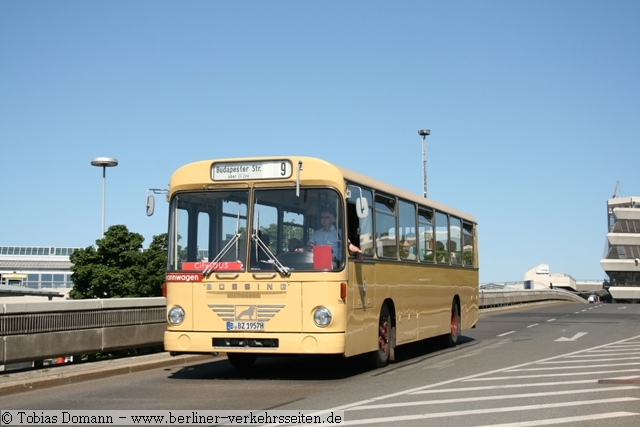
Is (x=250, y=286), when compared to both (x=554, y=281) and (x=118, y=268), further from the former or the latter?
(x=554, y=281)

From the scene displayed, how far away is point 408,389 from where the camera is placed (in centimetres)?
1195

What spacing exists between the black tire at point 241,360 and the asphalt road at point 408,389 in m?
0.18

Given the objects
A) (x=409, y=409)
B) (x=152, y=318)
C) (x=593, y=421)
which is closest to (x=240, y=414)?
(x=409, y=409)

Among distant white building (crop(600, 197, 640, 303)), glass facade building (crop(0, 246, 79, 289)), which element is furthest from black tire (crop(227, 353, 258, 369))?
distant white building (crop(600, 197, 640, 303))

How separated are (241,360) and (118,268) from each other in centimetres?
3215

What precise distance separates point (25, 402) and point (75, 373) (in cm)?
235

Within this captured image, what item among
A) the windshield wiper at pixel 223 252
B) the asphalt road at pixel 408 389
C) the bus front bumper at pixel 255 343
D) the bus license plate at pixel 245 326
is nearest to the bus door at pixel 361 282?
the bus front bumper at pixel 255 343

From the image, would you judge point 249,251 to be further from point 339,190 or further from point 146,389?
point 146,389

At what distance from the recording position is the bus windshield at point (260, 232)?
13008 millimetres

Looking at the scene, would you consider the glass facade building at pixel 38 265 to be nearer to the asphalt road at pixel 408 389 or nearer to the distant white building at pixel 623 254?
the distant white building at pixel 623 254

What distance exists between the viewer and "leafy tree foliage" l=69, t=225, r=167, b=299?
4516 cm

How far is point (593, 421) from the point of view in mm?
9109

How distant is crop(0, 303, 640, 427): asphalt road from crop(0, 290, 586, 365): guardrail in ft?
2.52

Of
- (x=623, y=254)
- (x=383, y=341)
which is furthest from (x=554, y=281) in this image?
(x=383, y=341)
